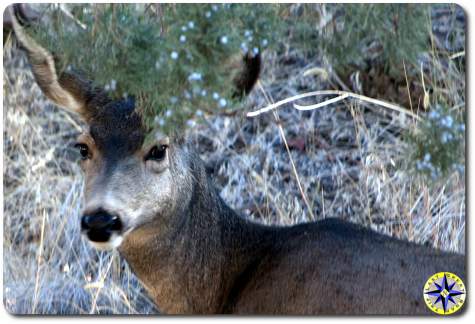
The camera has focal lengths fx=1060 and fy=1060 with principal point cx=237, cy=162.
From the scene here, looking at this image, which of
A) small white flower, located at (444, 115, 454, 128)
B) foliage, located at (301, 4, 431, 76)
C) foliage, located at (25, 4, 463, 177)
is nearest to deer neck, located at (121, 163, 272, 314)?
foliage, located at (25, 4, 463, 177)

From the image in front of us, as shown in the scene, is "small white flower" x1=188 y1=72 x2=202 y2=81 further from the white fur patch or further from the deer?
the white fur patch

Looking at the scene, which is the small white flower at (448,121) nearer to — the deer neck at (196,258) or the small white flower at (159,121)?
the deer neck at (196,258)

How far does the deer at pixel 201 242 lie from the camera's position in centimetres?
426

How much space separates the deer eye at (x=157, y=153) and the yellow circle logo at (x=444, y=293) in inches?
47.4

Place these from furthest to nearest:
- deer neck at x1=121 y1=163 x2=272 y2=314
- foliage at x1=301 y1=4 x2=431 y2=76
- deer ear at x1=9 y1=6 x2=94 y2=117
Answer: deer neck at x1=121 y1=163 x2=272 y2=314
deer ear at x1=9 y1=6 x2=94 y2=117
foliage at x1=301 y1=4 x2=431 y2=76

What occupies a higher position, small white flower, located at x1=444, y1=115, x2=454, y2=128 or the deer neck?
small white flower, located at x1=444, y1=115, x2=454, y2=128

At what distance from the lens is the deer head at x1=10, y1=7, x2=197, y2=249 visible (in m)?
4.11

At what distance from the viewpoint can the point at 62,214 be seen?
527 centimetres

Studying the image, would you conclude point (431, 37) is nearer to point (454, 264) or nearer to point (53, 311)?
point (454, 264)

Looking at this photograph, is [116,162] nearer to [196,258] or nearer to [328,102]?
[196,258]

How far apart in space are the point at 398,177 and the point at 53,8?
5.54ft

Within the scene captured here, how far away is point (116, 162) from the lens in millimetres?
4305

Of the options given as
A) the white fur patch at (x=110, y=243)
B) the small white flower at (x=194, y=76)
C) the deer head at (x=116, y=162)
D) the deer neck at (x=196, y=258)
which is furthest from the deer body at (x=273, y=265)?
the small white flower at (x=194, y=76)

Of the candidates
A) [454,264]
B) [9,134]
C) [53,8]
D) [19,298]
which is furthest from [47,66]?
[454,264]
